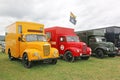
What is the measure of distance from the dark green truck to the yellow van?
233 inches

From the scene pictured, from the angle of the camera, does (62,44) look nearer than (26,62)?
No

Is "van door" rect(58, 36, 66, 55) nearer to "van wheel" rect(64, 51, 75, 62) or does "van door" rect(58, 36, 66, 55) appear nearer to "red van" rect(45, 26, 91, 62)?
"red van" rect(45, 26, 91, 62)

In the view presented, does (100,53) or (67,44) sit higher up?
(67,44)

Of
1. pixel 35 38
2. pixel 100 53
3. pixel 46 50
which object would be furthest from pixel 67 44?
pixel 100 53

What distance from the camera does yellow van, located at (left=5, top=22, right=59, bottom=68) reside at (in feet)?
34.1

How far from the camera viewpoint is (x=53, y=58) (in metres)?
11.0

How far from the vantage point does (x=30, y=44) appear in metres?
11.0

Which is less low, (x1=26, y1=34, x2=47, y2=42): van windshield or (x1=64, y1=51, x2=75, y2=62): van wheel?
(x1=26, y1=34, x2=47, y2=42): van windshield

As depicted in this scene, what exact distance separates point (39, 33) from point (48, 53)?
6.56 feet

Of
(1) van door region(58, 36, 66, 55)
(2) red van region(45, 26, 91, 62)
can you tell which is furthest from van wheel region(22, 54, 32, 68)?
(1) van door region(58, 36, 66, 55)

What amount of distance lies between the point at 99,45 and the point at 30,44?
775 cm

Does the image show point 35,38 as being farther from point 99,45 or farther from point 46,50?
point 99,45

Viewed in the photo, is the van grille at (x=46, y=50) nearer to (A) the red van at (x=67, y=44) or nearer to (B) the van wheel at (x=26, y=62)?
(B) the van wheel at (x=26, y=62)

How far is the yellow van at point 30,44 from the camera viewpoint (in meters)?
10.4
